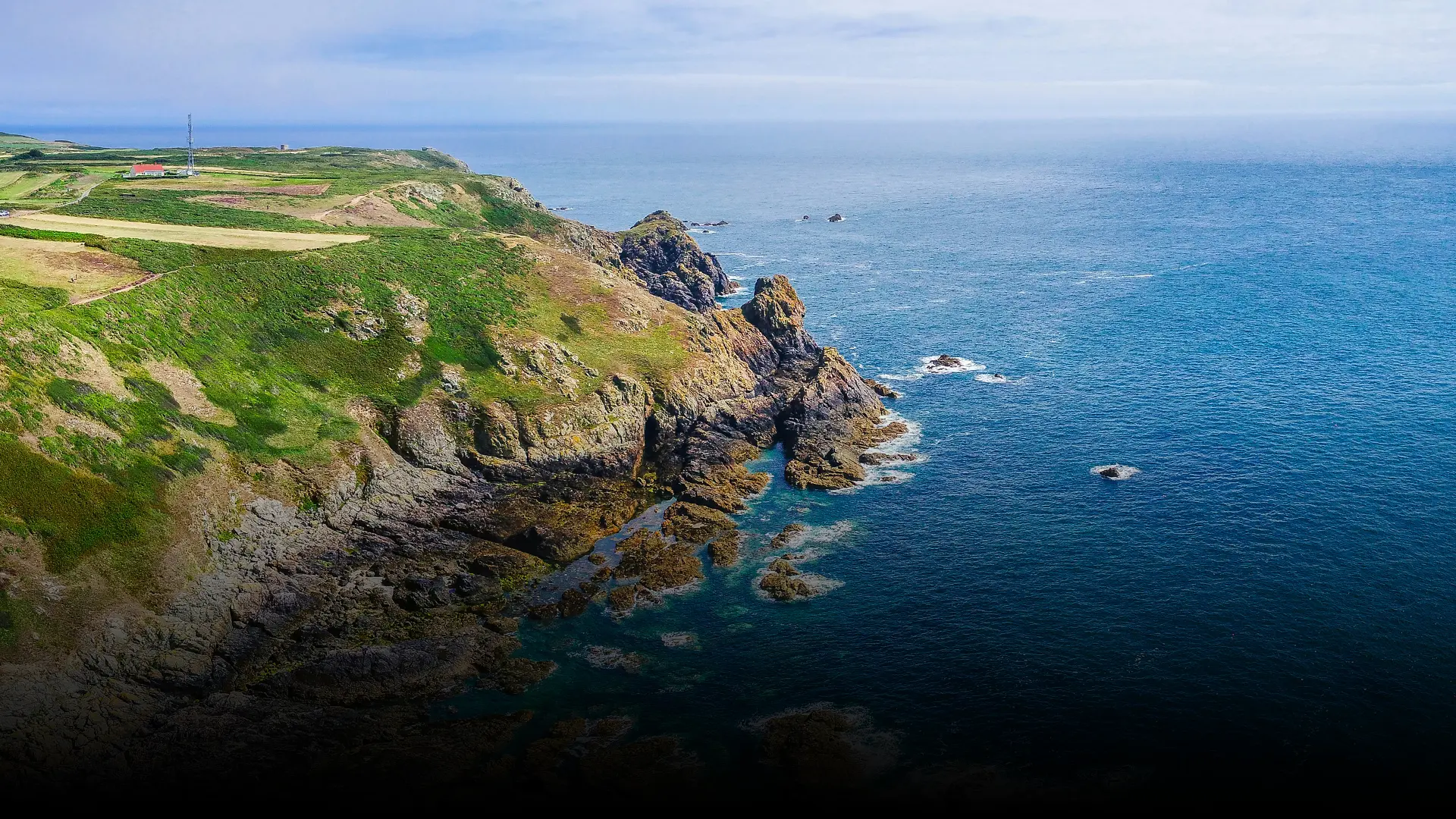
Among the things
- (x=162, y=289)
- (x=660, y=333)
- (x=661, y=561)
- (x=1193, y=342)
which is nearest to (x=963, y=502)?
(x=661, y=561)

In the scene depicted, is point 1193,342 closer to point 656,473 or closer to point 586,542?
point 656,473

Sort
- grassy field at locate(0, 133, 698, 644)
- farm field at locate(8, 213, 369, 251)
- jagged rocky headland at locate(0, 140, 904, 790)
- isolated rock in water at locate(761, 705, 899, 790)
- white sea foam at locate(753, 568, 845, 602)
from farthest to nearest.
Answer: farm field at locate(8, 213, 369, 251)
white sea foam at locate(753, 568, 845, 602)
grassy field at locate(0, 133, 698, 644)
jagged rocky headland at locate(0, 140, 904, 790)
isolated rock in water at locate(761, 705, 899, 790)

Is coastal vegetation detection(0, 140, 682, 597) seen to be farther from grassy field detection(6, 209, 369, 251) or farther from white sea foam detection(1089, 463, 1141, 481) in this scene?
white sea foam detection(1089, 463, 1141, 481)

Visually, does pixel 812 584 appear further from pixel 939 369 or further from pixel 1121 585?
pixel 939 369

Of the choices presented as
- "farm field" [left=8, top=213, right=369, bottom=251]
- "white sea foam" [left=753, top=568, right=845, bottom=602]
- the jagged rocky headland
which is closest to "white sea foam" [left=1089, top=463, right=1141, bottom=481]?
the jagged rocky headland

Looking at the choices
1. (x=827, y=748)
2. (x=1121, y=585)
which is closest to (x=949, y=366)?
(x=1121, y=585)

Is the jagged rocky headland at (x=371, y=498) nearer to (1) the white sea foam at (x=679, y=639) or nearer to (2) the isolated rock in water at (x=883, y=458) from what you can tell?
(2) the isolated rock in water at (x=883, y=458)

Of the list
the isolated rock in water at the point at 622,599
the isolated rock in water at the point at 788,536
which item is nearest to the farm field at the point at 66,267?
the isolated rock in water at the point at 622,599

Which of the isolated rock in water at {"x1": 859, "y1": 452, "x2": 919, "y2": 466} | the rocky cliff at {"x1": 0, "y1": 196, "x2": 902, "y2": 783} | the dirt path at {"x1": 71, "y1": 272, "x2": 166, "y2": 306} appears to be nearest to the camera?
the rocky cliff at {"x1": 0, "y1": 196, "x2": 902, "y2": 783}
